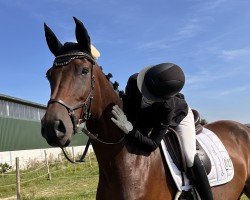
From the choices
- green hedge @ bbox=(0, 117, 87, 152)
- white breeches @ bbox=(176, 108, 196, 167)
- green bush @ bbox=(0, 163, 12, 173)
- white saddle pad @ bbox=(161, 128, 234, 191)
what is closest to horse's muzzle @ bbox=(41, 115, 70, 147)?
white saddle pad @ bbox=(161, 128, 234, 191)

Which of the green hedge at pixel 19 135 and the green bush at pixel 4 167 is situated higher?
the green hedge at pixel 19 135

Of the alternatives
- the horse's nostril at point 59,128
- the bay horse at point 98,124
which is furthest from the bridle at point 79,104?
the horse's nostril at point 59,128

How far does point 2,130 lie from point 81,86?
2947cm

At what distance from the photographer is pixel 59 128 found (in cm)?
309

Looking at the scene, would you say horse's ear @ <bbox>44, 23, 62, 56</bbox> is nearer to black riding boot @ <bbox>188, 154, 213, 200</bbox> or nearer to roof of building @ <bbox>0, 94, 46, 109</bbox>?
black riding boot @ <bbox>188, 154, 213, 200</bbox>

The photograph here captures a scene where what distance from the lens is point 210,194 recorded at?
425 centimetres

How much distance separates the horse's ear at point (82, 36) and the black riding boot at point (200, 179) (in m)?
1.69

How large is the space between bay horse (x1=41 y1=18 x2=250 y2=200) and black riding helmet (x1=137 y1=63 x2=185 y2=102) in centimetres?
32

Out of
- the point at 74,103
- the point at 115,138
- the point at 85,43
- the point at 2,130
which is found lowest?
the point at 115,138

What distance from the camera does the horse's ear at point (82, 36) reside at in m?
3.43

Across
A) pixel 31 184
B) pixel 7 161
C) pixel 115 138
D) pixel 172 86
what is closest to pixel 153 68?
pixel 172 86

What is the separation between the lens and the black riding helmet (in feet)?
12.6

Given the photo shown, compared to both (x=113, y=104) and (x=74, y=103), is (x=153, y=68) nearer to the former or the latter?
(x=113, y=104)

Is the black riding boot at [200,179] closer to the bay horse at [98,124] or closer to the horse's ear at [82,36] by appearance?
the bay horse at [98,124]
